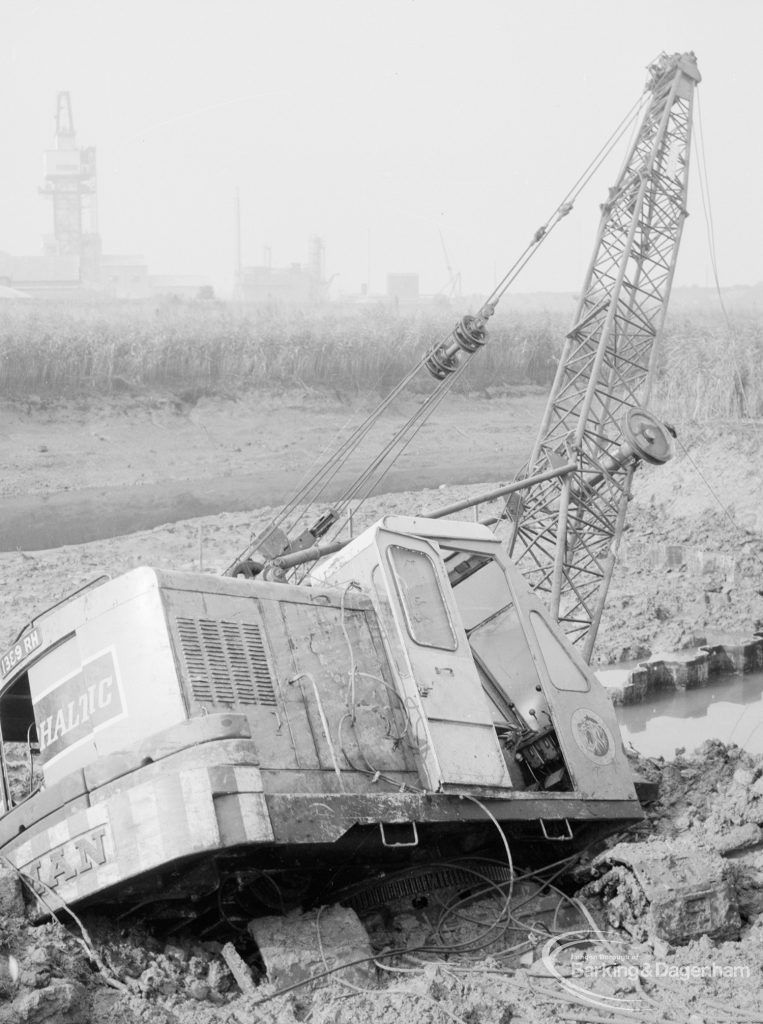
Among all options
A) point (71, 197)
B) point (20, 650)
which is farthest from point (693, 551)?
point (71, 197)

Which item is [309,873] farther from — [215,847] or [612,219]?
[612,219]

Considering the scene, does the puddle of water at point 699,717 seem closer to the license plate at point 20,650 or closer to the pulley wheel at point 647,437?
the pulley wheel at point 647,437

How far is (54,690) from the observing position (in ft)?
28.6

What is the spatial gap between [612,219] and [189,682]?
40.2ft

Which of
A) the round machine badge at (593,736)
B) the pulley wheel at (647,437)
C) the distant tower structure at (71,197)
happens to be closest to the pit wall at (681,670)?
the pulley wheel at (647,437)

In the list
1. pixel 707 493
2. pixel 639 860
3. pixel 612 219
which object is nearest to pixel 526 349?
pixel 707 493

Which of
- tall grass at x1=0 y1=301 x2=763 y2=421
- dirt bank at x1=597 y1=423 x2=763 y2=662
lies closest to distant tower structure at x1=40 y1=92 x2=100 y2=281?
tall grass at x1=0 y1=301 x2=763 y2=421

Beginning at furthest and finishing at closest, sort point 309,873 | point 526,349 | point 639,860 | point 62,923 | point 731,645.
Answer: point 526,349, point 731,645, point 639,860, point 309,873, point 62,923

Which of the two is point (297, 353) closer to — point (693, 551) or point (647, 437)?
point (693, 551)

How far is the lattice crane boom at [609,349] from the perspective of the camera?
1703cm

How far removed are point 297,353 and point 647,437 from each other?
76.6 ft

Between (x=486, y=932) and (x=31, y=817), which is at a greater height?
(x=31, y=817)

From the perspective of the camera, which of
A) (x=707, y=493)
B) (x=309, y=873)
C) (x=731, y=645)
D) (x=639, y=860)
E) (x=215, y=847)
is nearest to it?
(x=215, y=847)

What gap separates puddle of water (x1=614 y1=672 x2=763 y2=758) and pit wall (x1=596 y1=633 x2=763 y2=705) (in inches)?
4.3
